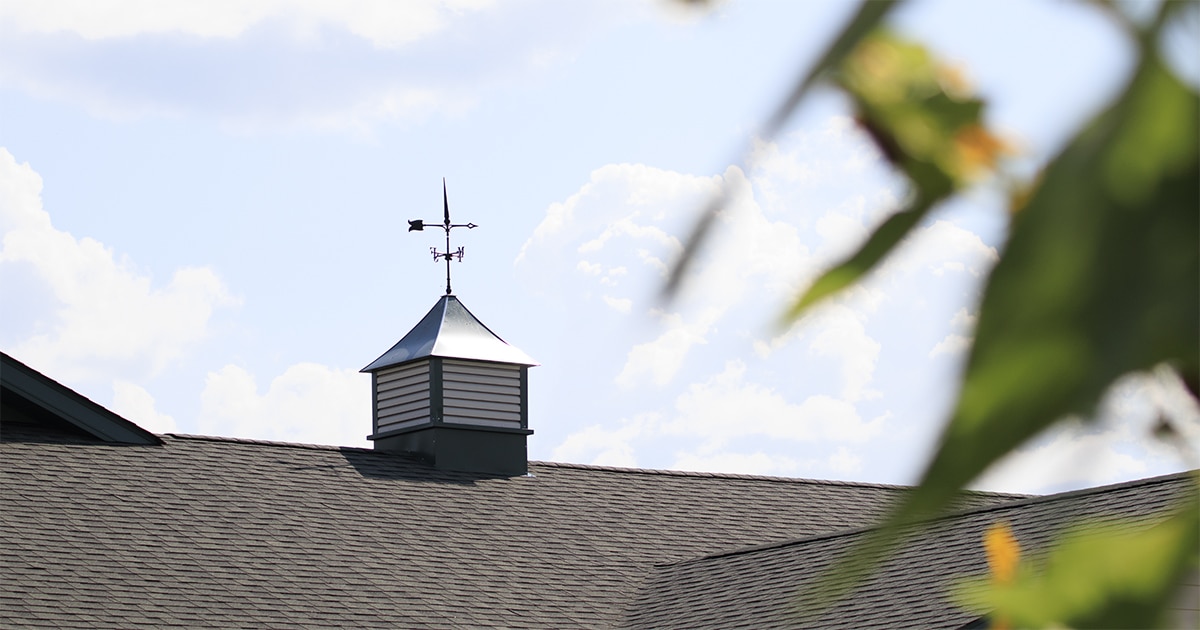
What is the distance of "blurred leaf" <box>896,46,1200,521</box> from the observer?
478 mm

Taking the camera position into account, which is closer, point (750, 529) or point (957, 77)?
point (957, 77)

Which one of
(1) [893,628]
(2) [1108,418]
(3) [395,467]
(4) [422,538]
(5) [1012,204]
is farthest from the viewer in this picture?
(3) [395,467]

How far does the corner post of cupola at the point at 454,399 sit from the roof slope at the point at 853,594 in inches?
103

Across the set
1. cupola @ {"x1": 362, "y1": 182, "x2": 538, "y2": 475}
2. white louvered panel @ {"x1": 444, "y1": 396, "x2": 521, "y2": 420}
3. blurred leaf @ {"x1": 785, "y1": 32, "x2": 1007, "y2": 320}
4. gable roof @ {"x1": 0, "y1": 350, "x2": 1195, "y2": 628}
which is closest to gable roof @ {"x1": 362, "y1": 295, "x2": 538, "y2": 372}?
cupola @ {"x1": 362, "y1": 182, "x2": 538, "y2": 475}

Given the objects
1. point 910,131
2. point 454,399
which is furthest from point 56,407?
point 910,131

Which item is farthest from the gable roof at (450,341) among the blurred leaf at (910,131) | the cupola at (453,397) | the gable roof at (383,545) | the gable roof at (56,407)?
the blurred leaf at (910,131)

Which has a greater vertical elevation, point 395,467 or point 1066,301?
point 395,467

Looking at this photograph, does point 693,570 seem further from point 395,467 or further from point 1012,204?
point 1012,204

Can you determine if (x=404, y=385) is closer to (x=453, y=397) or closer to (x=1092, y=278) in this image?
(x=453, y=397)

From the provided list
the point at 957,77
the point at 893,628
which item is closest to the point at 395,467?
the point at 893,628

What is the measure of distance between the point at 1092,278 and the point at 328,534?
45.3 feet

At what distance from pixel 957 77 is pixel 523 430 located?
16.2m

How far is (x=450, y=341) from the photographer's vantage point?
17.3 meters

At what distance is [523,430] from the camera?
1678 centimetres
